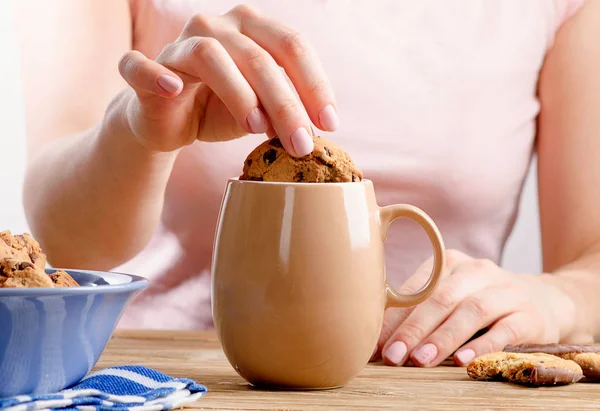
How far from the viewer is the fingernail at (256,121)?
2.74 ft

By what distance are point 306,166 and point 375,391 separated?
23 centimetres

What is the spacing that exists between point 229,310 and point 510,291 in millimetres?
469

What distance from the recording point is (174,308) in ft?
5.78

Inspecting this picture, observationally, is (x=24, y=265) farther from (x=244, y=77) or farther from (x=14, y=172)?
(x=14, y=172)

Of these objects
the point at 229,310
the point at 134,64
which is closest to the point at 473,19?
the point at 134,64

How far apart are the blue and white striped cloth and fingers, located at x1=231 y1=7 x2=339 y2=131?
12.2 inches

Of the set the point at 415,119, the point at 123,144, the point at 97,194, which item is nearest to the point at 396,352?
the point at 123,144

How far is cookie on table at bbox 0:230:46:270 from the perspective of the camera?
726 mm

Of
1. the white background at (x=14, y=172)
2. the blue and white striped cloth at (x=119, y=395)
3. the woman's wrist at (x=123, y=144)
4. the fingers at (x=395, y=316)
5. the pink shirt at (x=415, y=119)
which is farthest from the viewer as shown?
the white background at (x=14, y=172)

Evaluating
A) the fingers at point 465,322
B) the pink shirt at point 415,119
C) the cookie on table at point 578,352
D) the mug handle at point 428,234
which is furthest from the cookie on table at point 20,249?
the pink shirt at point 415,119

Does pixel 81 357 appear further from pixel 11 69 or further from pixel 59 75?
pixel 11 69

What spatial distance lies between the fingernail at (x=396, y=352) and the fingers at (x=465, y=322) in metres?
0.01

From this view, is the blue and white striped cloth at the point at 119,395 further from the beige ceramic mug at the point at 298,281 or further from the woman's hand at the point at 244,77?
the woman's hand at the point at 244,77

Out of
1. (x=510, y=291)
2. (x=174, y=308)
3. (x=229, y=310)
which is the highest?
(x=229, y=310)
